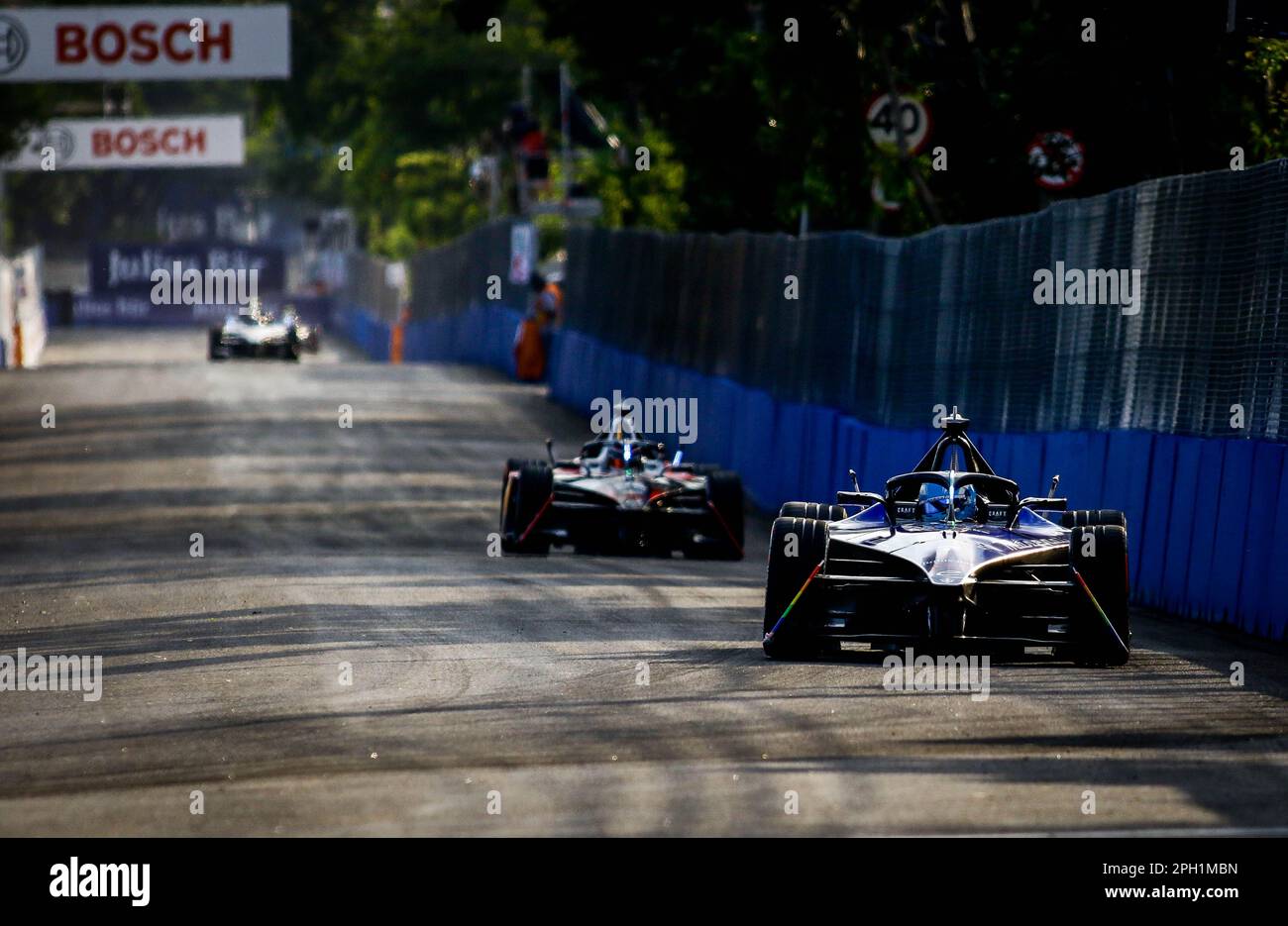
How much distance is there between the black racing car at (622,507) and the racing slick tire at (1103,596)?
628cm

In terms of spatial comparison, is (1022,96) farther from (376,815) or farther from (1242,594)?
(376,815)

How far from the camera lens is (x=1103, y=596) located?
11.6 metres

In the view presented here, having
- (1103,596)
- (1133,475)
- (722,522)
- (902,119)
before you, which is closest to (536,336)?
(902,119)

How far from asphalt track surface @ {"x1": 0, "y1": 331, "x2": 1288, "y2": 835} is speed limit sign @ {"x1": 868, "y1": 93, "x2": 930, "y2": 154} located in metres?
8.45

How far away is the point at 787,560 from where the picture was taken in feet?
38.7

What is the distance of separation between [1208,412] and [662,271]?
1669 centimetres

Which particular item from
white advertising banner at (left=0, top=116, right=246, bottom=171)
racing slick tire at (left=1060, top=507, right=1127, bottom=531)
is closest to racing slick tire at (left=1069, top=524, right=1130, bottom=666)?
racing slick tire at (left=1060, top=507, right=1127, bottom=531)

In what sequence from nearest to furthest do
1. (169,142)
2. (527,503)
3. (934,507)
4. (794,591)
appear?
(794,591) < (934,507) < (527,503) < (169,142)

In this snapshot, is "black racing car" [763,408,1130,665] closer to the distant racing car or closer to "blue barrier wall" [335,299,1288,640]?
"blue barrier wall" [335,299,1288,640]

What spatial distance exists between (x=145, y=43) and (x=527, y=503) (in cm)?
3070

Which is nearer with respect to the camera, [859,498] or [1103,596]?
[1103,596]

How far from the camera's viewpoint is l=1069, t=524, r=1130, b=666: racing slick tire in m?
11.5

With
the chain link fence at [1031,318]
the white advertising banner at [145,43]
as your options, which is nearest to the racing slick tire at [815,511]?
the chain link fence at [1031,318]

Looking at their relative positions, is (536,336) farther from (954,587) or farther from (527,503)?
(954,587)
